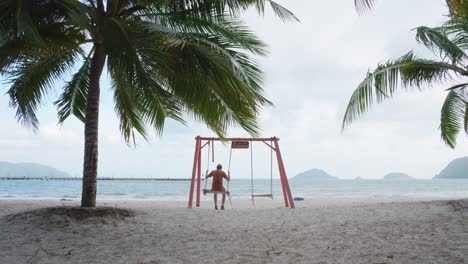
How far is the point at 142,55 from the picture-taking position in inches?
252

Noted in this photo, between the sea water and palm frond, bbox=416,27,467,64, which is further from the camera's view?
the sea water

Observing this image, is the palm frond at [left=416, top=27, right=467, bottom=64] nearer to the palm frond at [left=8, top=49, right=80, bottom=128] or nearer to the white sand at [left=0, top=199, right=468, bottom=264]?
the white sand at [left=0, top=199, right=468, bottom=264]

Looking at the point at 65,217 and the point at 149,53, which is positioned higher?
the point at 149,53

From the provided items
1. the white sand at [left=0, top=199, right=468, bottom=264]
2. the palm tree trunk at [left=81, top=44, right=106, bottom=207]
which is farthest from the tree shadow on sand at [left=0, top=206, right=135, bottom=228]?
the palm tree trunk at [left=81, top=44, right=106, bottom=207]

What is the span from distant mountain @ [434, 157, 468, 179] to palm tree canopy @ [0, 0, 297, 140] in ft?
620

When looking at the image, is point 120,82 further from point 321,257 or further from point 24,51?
point 321,257

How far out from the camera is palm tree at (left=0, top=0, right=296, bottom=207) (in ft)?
21.1

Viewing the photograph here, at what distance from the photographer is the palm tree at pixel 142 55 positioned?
6426mm

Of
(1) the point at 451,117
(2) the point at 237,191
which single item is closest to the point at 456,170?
(2) the point at 237,191

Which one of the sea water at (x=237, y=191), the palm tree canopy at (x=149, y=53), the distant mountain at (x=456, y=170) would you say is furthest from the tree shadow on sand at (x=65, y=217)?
the distant mountain at (x=456, y=170)

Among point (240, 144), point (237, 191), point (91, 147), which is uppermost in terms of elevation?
point (240, 144)

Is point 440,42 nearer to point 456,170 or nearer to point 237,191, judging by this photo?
point 237,191

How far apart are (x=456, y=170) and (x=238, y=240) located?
7874 inches

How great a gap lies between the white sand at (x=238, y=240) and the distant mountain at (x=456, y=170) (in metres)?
188
